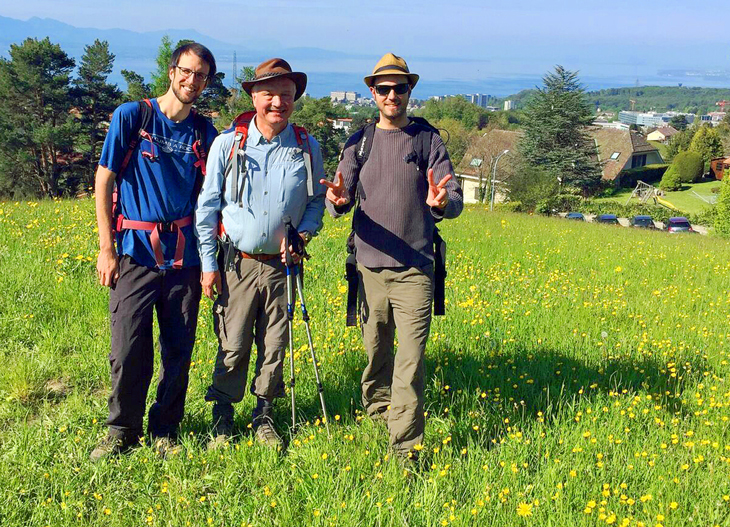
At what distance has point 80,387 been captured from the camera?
5.09 metres

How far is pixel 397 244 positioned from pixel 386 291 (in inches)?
14.4

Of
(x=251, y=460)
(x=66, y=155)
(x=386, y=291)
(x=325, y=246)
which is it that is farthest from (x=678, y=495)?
(x=66, y=155)

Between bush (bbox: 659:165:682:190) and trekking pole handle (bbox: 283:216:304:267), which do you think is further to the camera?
bush (bbox: 659:165:682:190)

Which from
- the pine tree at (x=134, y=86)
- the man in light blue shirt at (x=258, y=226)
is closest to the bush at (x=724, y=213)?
the man in light blue shirt at (x=258, y=226)

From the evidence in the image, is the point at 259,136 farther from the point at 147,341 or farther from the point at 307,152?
the point at 147,341

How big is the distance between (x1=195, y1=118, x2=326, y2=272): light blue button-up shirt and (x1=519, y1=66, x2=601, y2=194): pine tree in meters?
58.7

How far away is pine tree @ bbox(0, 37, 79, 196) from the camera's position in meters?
42.8

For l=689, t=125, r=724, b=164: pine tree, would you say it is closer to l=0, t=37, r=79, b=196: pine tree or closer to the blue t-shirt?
l=0, t=37, r=79, b=196: pine tree

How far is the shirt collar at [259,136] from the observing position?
409 cm

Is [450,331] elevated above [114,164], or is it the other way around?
[114,164]

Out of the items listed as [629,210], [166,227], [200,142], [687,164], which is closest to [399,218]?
[200,142]

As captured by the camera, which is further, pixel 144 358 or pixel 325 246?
pixel 325 246

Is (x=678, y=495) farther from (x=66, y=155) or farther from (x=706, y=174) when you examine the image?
(x=706, y=174)

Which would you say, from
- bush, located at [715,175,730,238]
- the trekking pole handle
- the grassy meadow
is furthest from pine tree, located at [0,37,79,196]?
the trekking pole handle
